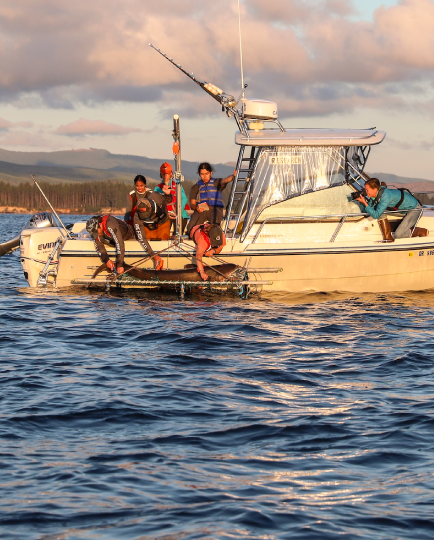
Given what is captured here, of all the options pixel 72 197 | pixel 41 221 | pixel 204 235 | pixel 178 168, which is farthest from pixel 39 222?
pixel 72 197

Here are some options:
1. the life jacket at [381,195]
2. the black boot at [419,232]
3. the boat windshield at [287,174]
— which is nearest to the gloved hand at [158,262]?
the boat windshield at [287,174]

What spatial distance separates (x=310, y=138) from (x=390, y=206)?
6.79 feet

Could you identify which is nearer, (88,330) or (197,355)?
(197,355)

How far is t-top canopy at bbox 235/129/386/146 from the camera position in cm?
1433

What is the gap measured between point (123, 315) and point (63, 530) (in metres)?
7.77

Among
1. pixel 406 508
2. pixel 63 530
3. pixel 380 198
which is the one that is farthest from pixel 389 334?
pixel 63 530

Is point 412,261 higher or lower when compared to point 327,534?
higher

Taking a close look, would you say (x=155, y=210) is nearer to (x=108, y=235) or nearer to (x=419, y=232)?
(x=108, y=235)

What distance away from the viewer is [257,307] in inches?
514

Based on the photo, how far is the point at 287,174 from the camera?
14.5 m

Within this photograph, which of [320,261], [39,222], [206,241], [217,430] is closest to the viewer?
[217,430]

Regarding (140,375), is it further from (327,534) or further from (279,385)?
(327,534)

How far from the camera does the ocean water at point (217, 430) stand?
16.2 feet

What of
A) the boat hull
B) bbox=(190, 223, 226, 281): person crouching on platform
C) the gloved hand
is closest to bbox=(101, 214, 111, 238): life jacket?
the boat hull
